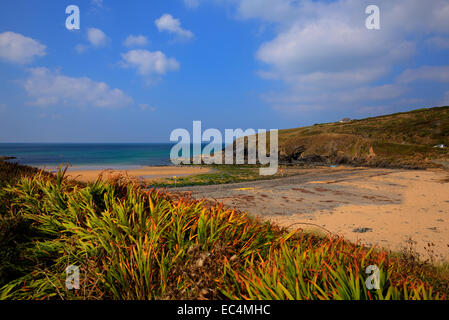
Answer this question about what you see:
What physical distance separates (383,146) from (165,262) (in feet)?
168

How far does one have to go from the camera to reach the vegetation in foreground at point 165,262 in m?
2.27

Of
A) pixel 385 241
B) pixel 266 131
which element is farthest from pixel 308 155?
pixel 385 241

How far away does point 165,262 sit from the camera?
2709mm

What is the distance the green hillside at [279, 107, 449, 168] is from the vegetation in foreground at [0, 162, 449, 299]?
4018 cm

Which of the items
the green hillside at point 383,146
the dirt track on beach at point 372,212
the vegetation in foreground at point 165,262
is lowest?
the dirt track on beach at point 372,212

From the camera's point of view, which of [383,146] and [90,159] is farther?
[90,159]

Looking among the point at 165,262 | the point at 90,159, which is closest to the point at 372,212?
the point at 165,262

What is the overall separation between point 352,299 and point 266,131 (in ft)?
279

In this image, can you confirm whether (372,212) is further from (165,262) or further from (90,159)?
(90,159)

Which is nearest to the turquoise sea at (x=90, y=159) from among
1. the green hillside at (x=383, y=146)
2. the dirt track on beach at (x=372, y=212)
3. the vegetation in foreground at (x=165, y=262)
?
the vegetation in foreground at (x=165, y=262)

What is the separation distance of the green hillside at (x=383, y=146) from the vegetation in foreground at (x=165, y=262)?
40184 mm

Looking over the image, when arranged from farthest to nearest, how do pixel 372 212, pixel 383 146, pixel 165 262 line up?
pixel 383 146 < pixel 372 212 < pixel 165 262

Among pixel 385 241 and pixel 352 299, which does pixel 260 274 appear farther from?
pixel 385 241

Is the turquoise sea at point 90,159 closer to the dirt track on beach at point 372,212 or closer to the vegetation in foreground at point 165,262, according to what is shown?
the vegetation in foreground at point 165,262
